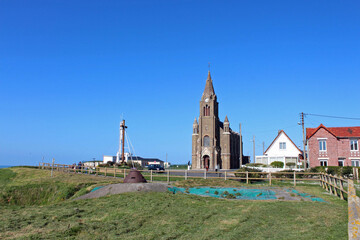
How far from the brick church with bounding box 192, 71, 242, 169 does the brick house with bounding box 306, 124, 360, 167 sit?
25106mm

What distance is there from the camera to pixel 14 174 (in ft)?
127

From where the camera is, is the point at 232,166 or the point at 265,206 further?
the point at 232,166

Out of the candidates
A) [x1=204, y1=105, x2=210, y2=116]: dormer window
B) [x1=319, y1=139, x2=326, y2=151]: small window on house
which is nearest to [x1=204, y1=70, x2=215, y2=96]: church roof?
[x1=204, y1=105, x2=210, y2=116]: dormer window

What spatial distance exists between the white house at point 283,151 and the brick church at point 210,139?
13.4 meters

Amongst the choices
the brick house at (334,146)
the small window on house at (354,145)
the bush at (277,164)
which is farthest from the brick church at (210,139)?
the small window on house at (354,145)

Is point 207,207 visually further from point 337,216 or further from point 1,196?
point 1,196

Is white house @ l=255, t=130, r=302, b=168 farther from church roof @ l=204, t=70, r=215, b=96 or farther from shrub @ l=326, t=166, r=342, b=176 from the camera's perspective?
church roof @ l=204, t=70, r=215, b=96

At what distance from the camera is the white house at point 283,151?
5428 centimetres

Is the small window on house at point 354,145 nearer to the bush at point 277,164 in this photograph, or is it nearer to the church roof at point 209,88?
the bush at point 277,164

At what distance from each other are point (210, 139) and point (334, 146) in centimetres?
2965

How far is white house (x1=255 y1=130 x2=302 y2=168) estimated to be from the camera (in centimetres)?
5428

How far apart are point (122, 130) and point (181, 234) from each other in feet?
182

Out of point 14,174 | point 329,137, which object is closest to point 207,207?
point 14,174

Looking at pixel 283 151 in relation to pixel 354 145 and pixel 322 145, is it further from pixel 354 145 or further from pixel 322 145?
pixel 354 145
